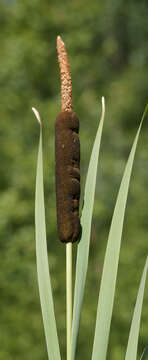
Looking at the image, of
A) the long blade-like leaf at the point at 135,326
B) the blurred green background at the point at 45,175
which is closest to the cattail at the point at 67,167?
the long blade-like leaf at the point at 135,326

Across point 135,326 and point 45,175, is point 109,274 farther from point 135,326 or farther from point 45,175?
point 45,175

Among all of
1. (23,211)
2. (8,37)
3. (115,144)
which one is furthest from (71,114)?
(115,144)

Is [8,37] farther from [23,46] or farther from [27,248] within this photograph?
[27,248]

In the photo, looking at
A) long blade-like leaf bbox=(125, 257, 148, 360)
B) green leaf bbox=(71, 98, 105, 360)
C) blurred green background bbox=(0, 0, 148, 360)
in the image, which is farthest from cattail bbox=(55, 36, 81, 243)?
blurred green background bbox=(0, 0, 148, 360)

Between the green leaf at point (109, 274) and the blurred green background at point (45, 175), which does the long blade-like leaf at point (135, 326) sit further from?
the blurred green background at point (45, 175)

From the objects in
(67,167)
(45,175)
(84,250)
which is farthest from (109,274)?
(45,175)

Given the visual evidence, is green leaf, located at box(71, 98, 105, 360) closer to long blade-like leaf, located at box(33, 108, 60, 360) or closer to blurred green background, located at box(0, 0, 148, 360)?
long blade-like leaf, located at box(33, 108, 60, 360)
